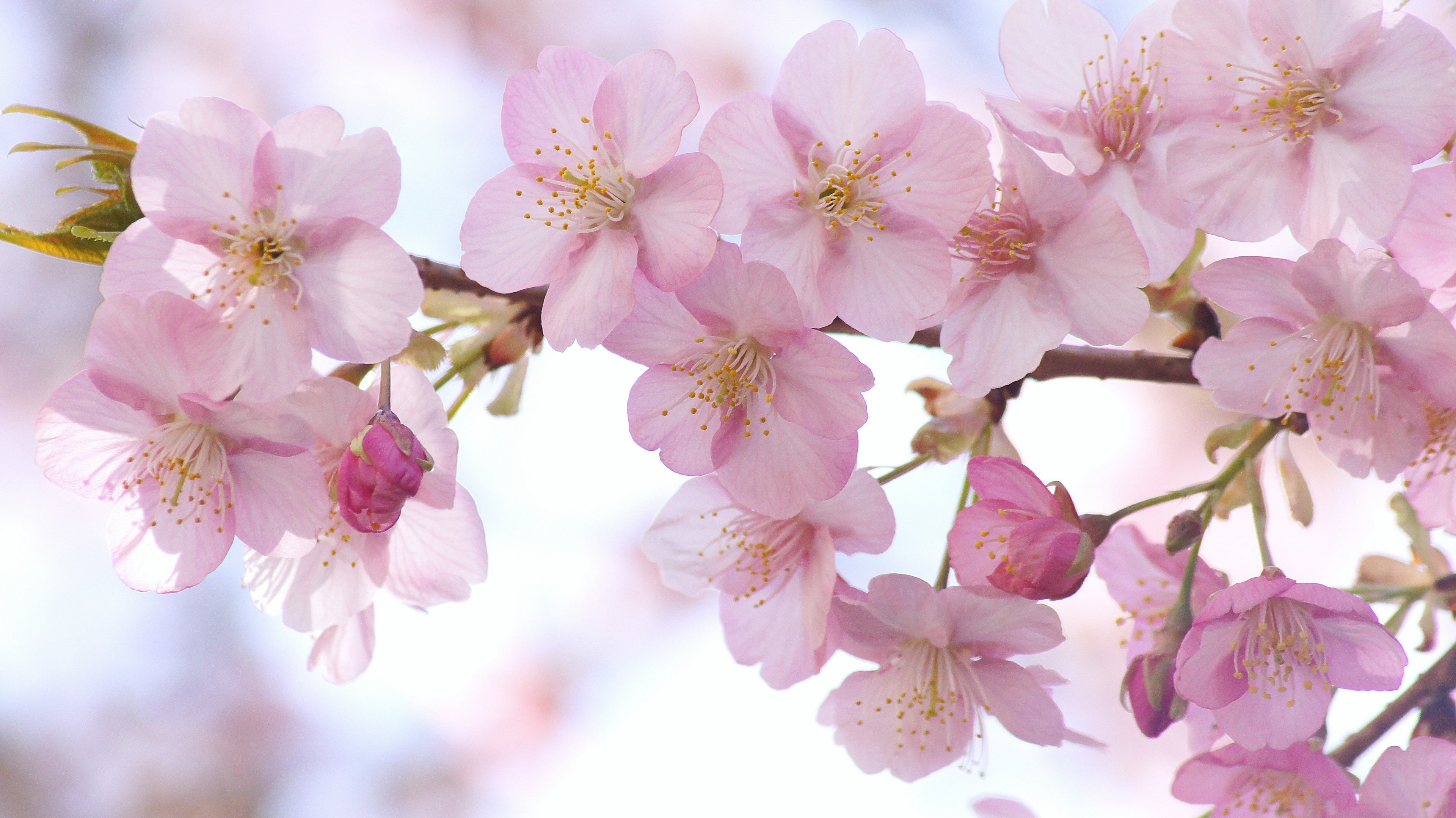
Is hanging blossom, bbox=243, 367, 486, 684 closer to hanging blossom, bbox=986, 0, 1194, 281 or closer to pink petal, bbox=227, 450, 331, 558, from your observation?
pink petal, bbox=227, 450, 331, 558

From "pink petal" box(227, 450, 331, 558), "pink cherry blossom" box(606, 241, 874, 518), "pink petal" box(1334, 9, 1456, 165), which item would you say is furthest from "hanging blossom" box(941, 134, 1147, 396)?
"pink petal" box(227, 450, 331, 558)

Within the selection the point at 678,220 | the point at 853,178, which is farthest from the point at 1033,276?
the point at 678,220

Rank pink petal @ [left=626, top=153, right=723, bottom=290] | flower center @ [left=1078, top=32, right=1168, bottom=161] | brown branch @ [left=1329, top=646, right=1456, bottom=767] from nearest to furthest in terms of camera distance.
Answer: pink petal @ [left=626, top=153, right=723, bottom=290], flower center @ [left=1078, top=32, right=1168, bottom=161], brown branch @ [left=1329, top=646, right=1456, bottom=767]

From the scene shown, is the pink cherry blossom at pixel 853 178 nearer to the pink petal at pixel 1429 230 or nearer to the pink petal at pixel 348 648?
the pink petal at pixel 1429 230

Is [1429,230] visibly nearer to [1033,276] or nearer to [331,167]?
[1033,276]

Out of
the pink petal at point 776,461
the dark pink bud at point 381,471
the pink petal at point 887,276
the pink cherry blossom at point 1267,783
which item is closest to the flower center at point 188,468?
the dark pink bud at point 381,471

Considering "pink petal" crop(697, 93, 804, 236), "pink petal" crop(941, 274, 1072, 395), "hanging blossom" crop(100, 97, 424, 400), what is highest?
"pink petal" crop(941, 274, 1072, 395)
